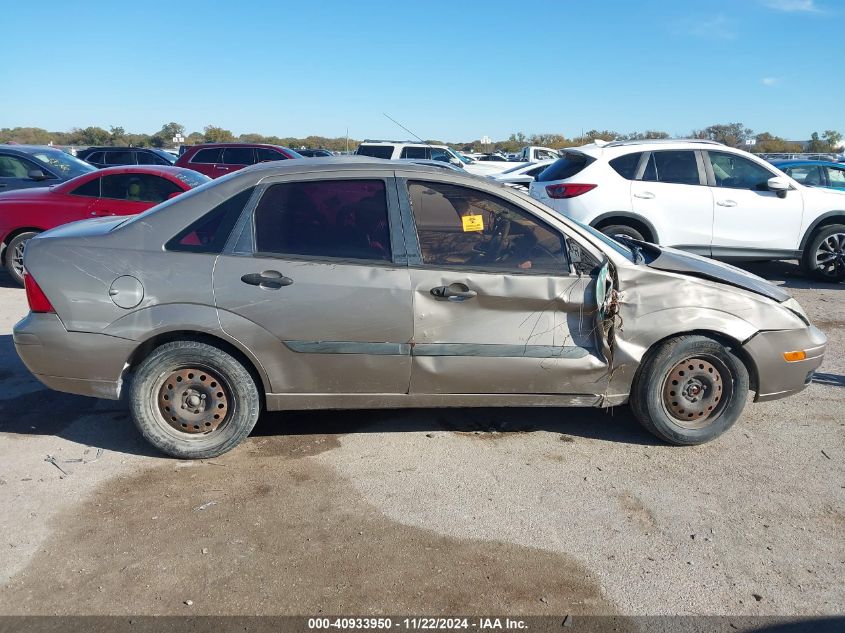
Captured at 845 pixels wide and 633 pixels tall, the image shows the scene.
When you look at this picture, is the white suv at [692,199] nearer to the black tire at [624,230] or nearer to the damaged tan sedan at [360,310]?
the black tire at [624,230]

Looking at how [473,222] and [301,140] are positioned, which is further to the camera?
[301,140]

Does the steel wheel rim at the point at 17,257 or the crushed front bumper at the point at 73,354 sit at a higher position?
the crushed front bumper at the point at 73,354

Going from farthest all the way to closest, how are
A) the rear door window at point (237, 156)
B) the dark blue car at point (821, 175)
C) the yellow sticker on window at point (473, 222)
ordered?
the rear door window at point (237, 156), the dark blue car at point (821, 175), the yellow sticker on window at point (473, 222)

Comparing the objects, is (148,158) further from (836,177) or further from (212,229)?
(212,229)

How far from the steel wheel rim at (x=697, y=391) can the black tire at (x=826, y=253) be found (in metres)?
5.90

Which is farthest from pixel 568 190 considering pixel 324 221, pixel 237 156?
pixel 237 156

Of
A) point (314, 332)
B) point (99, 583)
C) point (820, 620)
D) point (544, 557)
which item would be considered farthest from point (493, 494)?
point (99, 583)

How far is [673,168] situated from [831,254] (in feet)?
8.18

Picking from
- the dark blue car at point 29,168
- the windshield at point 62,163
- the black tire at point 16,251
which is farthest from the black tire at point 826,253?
the dark blue car at point 29,168

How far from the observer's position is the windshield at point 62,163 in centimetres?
1122

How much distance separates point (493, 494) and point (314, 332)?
4.53 ft

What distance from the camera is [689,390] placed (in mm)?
4555

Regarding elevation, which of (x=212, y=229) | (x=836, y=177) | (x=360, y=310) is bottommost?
(x=360, y=310)

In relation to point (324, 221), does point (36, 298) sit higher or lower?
lower
